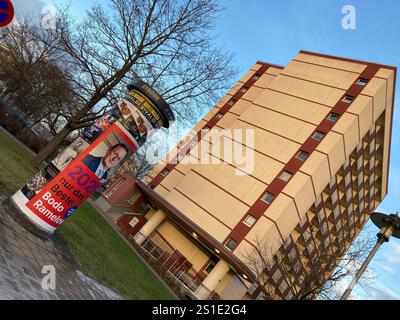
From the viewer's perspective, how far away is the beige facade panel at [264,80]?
38.7 m

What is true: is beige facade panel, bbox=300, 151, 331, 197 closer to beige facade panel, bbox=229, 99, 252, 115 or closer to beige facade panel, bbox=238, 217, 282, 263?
beige facade panel, bbox=238, 217, 282, 263

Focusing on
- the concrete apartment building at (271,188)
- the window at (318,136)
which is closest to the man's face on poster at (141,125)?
the concrete apartment building at (271,188)

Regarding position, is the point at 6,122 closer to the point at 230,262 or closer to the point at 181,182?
the point at 181,182

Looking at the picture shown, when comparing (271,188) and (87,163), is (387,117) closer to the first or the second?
(271,188)

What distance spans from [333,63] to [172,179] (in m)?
17.7

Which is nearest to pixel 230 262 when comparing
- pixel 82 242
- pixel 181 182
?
pixel 181 182

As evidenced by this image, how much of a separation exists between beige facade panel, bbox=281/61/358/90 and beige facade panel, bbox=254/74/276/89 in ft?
22.5

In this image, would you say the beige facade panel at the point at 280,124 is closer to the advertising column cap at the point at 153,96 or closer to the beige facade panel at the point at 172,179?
the beige facade panel at the point at 172,179

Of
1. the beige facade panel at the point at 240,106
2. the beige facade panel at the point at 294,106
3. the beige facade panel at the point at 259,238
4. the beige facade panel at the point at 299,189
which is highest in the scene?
the beige facade panel at the point at 240,106

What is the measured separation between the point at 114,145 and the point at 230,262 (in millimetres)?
16566

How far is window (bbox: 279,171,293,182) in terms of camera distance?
24250 millimetres

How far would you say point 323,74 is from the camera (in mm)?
29281

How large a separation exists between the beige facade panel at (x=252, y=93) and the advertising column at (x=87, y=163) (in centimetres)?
3119

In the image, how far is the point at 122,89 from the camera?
51.0 ft
